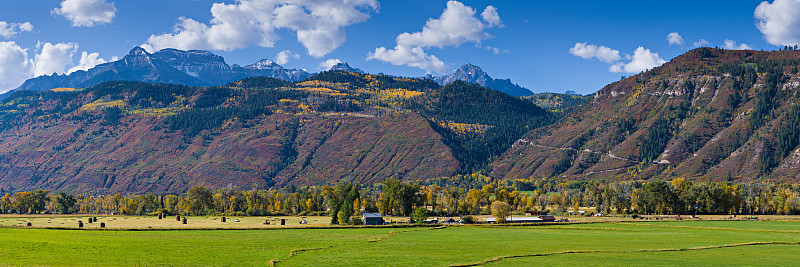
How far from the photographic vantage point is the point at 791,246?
88.5 metres

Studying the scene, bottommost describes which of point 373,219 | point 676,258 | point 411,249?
point 676,258

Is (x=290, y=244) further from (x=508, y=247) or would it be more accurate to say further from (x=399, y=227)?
(x=399, y=227)

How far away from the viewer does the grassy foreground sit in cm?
6975

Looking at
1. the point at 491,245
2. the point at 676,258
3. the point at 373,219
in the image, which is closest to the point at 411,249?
the point at 491,245

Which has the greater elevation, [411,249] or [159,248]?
[159,248]

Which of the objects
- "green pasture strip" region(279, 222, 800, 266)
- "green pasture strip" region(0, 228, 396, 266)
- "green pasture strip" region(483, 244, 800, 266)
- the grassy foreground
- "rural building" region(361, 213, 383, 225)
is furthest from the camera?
"rural building" region(361, 213, 383, 225)

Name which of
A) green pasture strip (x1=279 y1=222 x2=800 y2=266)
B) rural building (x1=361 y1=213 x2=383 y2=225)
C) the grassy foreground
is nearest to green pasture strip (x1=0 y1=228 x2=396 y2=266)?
the grassy foreground

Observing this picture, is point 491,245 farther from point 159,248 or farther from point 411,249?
point 159,248

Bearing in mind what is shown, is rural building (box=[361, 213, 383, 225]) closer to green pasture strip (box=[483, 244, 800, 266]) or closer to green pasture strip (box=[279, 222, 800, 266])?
green pasture strip (box=[279, 222, 800, 266])

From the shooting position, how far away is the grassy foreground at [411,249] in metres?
69.8

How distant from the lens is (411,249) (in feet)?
277

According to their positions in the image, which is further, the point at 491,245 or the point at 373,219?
the point at 373,219

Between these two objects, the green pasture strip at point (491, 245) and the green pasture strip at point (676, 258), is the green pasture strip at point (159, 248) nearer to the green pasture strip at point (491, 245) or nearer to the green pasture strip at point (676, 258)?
the green pasture strip at point (491, 245)

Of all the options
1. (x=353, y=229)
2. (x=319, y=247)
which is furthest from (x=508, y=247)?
(x=353, y=229)
